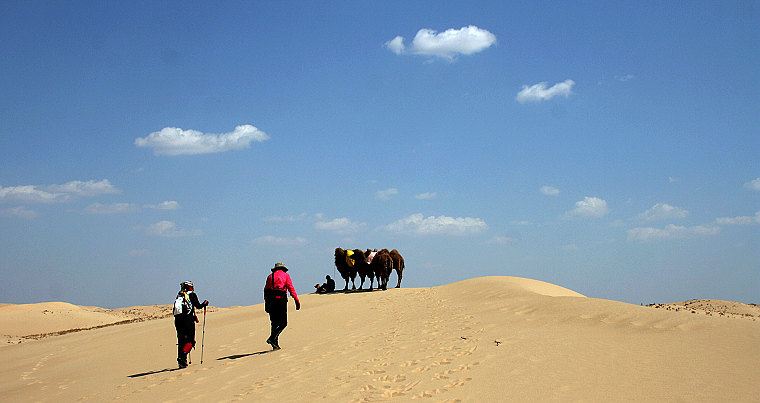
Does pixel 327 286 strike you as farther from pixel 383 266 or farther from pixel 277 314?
pixel 277 314

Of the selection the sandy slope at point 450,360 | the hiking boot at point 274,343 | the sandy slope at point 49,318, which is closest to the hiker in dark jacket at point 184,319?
the sandy slope at point 450,360

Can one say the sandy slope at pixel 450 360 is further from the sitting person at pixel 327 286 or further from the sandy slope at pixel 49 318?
the sandy slope at pixel 49 318

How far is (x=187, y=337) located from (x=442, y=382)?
290 inches

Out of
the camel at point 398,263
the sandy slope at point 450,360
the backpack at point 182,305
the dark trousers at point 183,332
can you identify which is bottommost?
the sandy slope at point 450,360

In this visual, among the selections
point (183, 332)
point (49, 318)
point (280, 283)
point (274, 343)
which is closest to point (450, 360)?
point (280, 283)

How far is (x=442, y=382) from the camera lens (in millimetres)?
8727

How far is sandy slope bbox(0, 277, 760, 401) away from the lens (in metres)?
7.92

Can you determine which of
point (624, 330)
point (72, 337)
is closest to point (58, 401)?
point (624, 330)

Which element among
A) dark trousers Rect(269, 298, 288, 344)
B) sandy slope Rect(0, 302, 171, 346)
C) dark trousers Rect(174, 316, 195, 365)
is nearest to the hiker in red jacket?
dark trousers Rect(269, 298, 288, 344)

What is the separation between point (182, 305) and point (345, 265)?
1769 cm

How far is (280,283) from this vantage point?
45.9ft

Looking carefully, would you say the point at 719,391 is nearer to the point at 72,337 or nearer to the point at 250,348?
the point at 250,348

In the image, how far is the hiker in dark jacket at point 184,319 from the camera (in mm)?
13754

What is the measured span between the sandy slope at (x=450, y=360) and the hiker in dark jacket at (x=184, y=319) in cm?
50
